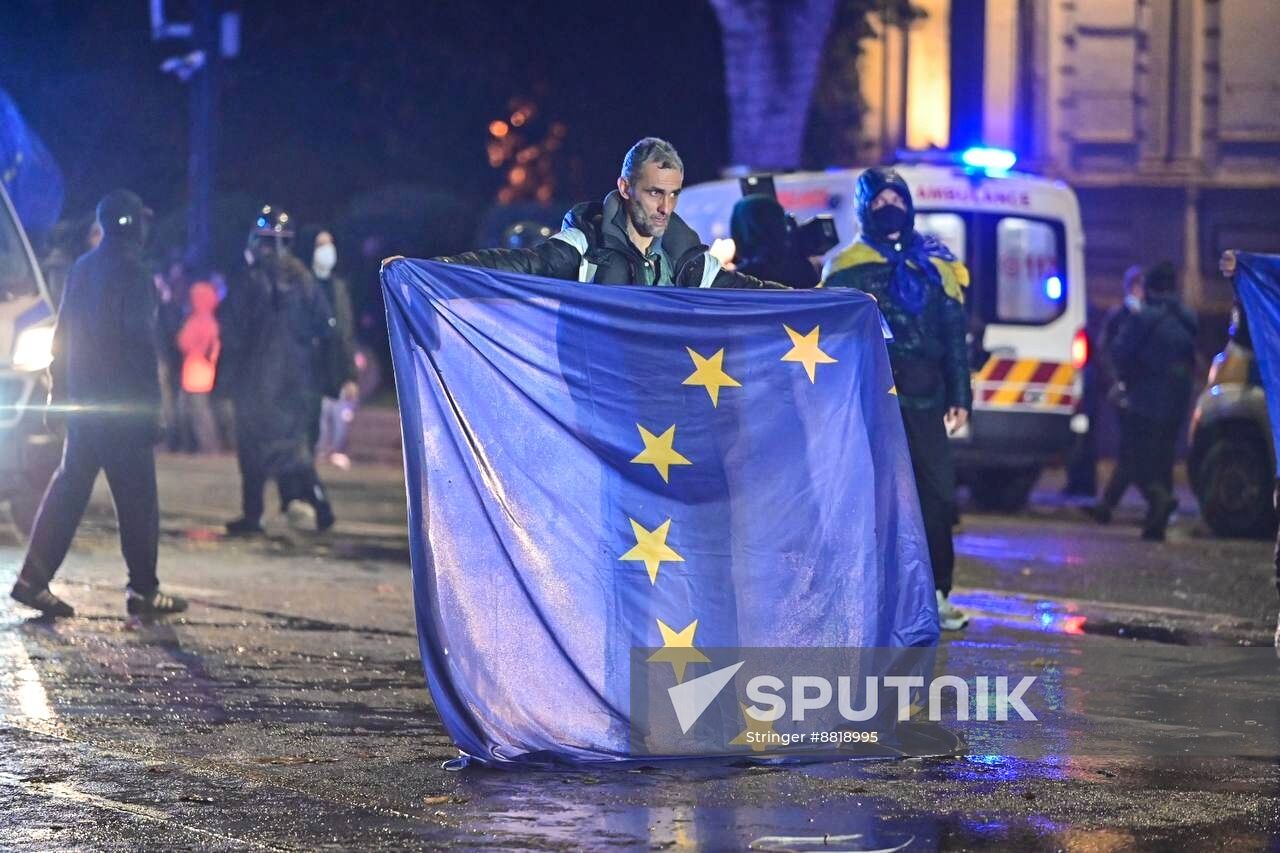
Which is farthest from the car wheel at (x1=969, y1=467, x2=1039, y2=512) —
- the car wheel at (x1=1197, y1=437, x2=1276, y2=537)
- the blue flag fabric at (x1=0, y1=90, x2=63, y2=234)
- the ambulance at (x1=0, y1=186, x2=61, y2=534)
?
the ambulance at (x1=0, y1=186, x2=61, y2=534)

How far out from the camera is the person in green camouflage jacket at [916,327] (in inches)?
356

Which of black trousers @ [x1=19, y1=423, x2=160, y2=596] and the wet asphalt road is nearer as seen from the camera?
the wet asphalt road

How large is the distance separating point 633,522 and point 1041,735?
1.42 metres

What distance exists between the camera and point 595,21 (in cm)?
2972

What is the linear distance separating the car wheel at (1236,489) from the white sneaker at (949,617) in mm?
5482

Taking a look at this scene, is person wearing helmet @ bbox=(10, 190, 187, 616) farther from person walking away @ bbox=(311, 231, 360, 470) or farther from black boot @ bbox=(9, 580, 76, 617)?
person walking away @ bbox=(311, 231, 360, 470)

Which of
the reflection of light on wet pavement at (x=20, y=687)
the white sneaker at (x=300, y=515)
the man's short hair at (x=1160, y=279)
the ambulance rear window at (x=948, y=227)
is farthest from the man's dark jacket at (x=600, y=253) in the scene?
the ambulance rear window at (x=948, y=227)

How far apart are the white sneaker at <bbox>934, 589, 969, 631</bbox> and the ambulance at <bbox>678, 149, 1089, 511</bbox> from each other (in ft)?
22.0

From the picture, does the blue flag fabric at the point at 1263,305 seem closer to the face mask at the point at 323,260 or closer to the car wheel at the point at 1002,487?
the face mask at the point at 323,260

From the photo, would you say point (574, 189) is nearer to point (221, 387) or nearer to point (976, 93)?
point (976, 93)

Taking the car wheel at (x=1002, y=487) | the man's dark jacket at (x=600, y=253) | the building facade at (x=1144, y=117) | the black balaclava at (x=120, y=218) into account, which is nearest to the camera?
the man's dark jacket at (x=600, y=253)

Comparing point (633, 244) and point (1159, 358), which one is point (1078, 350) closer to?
point (1159, 358)

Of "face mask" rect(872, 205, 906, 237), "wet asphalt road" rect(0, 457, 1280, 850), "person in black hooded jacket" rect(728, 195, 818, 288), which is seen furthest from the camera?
"person in black hooded jacket" rect(728, 195, 818, 288)

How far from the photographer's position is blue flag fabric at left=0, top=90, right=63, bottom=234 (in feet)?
43.5
